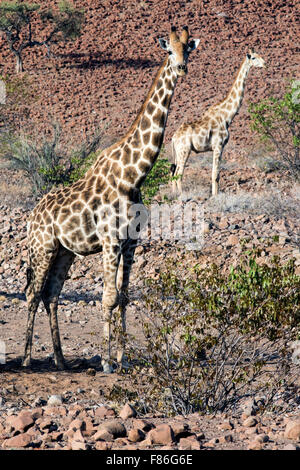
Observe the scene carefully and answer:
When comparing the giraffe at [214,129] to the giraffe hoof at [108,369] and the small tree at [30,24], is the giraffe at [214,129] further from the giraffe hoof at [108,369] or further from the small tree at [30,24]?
the small tree at [30,24]

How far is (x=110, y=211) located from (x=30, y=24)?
33.4 meters

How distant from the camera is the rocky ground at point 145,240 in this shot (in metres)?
4.79

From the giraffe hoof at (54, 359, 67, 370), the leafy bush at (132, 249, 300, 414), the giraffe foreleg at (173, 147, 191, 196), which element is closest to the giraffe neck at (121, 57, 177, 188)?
the leafy bush at (132, 249, 300, 414)

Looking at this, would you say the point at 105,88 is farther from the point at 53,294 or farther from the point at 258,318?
the point at 258,318

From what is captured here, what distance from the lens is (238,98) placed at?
660 inches

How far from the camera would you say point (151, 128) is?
7383mm

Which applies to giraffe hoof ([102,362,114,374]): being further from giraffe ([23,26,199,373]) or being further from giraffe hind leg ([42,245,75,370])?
giraffe hind leg ([42,245,75,370])


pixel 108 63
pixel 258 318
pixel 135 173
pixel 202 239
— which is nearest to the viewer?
pixel 258 318

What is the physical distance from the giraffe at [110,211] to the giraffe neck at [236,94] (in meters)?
9.49

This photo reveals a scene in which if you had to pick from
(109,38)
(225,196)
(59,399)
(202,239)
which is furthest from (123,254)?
(109,38)

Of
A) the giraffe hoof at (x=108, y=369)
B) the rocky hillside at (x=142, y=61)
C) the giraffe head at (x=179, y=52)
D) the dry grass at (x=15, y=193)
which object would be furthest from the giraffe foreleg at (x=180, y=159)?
the giraffe hoof at (x=108, y=369)

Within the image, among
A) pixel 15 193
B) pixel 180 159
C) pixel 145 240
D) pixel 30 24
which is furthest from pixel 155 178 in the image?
pixel 30 24

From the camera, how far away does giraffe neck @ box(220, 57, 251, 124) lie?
54.5 ft

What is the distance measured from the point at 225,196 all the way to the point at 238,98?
2.96 meters
